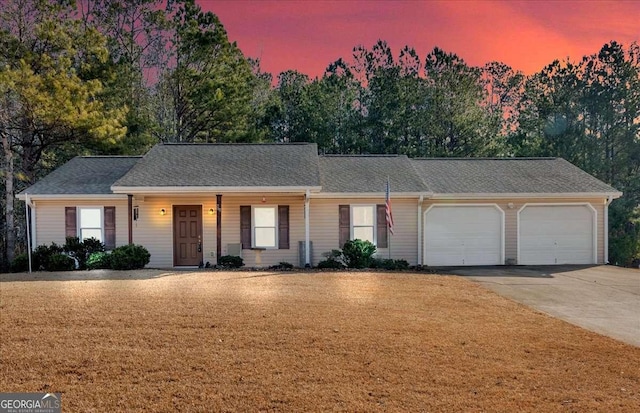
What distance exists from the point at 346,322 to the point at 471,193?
36.6 ft

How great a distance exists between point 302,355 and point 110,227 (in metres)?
12.8

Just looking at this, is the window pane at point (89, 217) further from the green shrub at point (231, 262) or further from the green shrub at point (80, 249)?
the green shrub at point (231, 262)

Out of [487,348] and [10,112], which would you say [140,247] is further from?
[487,348]

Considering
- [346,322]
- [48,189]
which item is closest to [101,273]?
[48,189]

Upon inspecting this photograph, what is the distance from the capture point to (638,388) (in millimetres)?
5332

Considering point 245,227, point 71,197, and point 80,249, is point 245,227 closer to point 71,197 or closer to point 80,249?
point 80,249

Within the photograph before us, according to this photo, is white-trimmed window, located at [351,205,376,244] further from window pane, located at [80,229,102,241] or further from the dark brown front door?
window pane, located at [80,229,102,241]

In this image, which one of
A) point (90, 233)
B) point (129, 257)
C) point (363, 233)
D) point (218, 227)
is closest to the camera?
point (129, 257)

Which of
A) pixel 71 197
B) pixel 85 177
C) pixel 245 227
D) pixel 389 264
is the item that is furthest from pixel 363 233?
pixel 85 177

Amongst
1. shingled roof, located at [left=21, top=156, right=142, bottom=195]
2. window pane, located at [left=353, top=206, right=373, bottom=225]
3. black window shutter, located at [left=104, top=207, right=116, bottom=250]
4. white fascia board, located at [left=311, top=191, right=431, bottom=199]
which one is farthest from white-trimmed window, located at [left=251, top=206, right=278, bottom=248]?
shingled roof, located at [left=21, top=156, right=142, bottom=195]

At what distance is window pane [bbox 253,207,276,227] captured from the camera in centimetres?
1669

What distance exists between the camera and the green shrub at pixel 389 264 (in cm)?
1563

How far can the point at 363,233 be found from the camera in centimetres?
1678

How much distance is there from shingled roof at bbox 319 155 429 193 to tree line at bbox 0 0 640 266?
9.84 m
